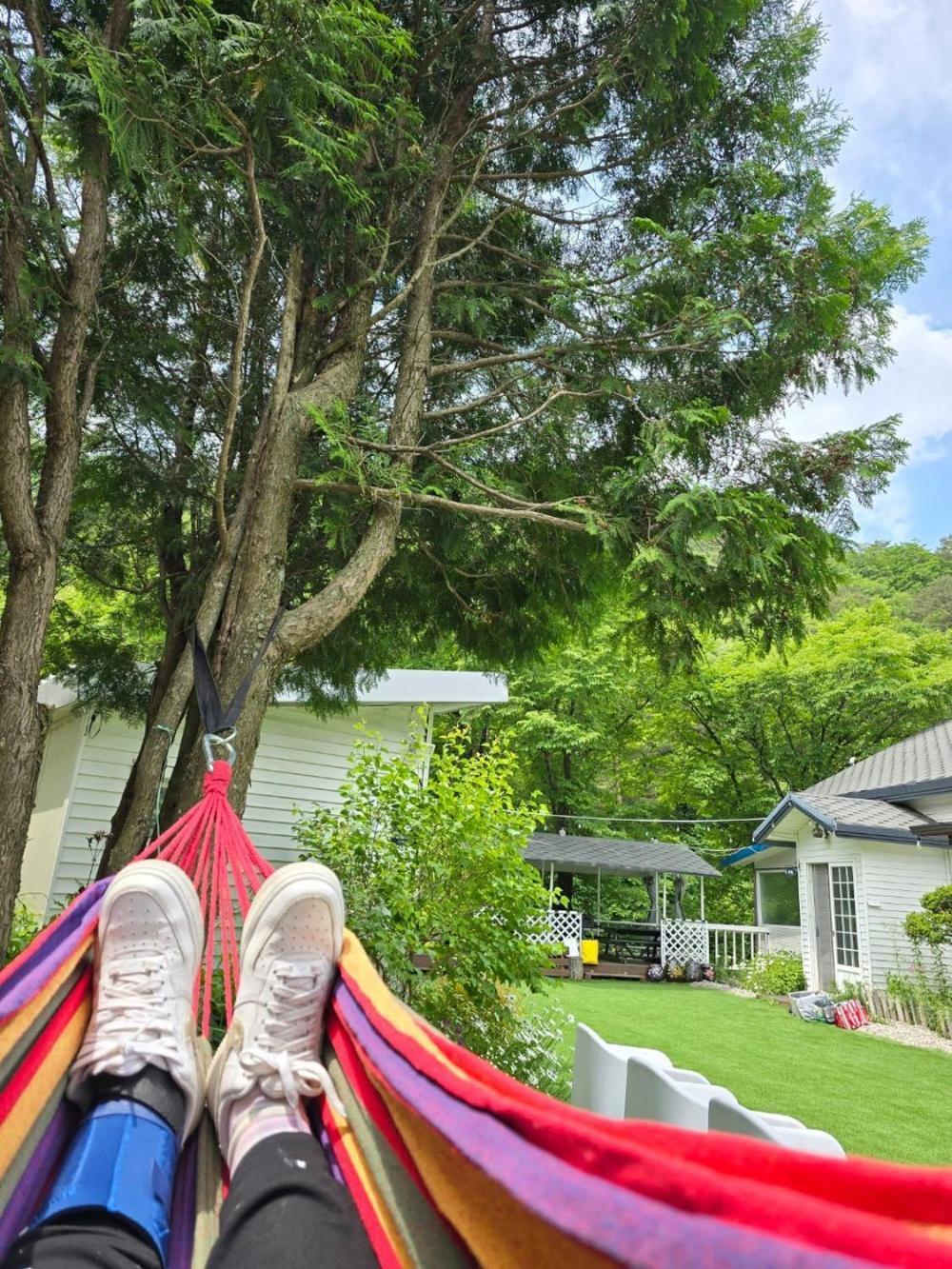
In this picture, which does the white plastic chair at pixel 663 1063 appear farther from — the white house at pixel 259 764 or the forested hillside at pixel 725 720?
the forested hillside at pixel 725 720

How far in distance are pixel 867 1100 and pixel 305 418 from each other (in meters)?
5.12

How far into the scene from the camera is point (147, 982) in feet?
4.75

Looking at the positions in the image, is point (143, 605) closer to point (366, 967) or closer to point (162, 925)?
point (162, 925)

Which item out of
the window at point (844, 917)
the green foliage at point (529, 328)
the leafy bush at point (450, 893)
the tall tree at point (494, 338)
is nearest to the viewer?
the tall tree at point (494, 338)

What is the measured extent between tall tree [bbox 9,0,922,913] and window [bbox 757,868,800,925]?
446 inches

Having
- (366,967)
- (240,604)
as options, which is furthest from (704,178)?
(366,967)

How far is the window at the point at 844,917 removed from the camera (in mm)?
9680

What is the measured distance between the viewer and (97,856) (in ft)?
19.2

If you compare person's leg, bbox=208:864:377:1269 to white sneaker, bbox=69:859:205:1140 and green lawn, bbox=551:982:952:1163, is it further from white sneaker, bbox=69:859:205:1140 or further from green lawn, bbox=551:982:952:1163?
green lawn, bbox=551:982:952:1163

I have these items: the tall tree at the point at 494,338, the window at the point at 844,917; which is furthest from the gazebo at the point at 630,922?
the tall tree at the point at 494,338

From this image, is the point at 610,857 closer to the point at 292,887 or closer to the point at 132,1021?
the point at 292,887

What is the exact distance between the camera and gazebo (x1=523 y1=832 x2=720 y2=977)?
12305 mm

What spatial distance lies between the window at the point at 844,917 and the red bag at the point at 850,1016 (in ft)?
3.72

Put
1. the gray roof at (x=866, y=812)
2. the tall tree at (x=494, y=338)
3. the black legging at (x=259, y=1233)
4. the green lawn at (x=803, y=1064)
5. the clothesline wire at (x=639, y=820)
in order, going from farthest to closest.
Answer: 1. the clothesline wire at (x=639, y=820)
2. the gray roof at (x=866, y=812)
3. the green lawn at (x=803, y=1064)
4. the tall tree at (x=494, y=338)
5. the black legging at (x=259, y=1233)
